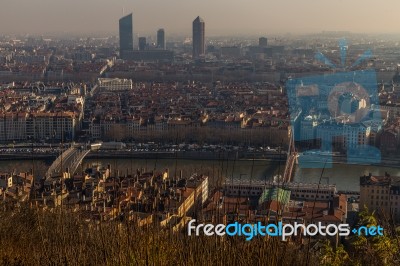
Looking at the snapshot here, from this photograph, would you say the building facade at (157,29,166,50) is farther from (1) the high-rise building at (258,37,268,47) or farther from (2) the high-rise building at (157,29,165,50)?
(1) the high-rise building at (258,37,268,47)

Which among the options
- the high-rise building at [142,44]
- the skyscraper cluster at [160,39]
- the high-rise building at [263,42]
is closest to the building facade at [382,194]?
the skyscraper cluster at [160,39]

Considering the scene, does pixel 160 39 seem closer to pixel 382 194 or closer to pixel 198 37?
pixel 198 37

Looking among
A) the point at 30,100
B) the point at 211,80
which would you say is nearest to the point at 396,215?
the point at 30,100

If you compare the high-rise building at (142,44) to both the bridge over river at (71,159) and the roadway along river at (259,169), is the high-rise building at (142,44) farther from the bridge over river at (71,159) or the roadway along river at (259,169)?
the roadway along river at (259,169)

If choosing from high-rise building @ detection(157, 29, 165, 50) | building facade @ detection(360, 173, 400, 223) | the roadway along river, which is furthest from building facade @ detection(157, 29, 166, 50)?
building facade @ detection(360, 173, 400, 223)

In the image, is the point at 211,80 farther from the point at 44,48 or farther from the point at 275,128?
the point at 44,48
